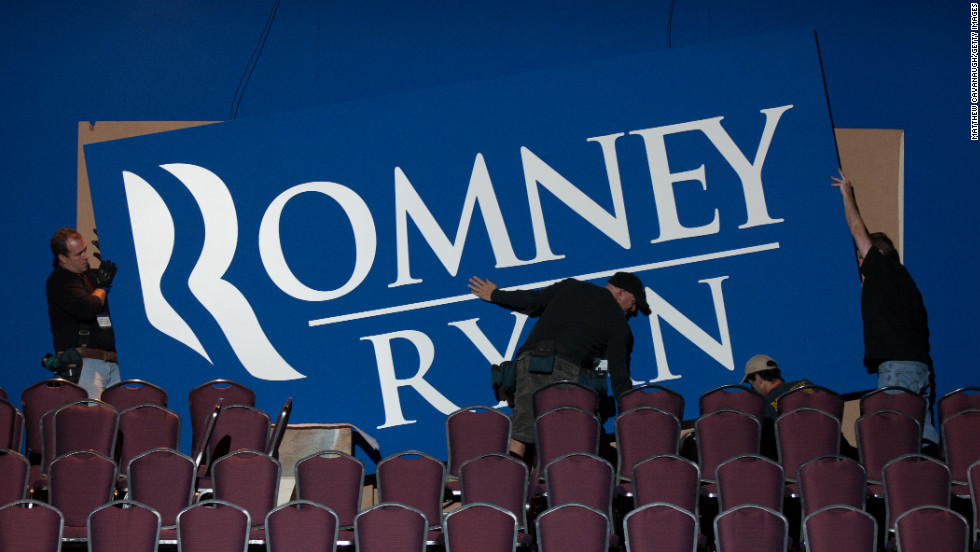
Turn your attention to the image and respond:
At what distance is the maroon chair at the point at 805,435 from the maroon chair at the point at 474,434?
128 cm

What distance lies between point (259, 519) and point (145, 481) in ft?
1.63

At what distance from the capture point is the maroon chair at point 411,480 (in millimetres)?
4531

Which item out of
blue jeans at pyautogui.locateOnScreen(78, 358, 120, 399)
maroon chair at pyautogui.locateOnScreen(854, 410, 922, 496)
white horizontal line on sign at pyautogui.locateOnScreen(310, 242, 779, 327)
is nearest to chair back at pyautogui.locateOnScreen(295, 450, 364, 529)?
white horizontal line on sign at pyautogui.locateOnScreen(310, 242, 779, 327)

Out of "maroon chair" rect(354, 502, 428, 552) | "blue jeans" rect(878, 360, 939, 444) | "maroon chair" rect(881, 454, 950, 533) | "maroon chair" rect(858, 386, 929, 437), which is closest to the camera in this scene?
"maroon chair" rect(354, 502, 428, 552)

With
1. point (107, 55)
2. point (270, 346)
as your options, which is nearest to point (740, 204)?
point (270, 346)

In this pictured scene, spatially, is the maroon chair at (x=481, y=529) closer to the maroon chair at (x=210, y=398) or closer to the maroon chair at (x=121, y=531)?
the maroon chair at (x=121, y=531)

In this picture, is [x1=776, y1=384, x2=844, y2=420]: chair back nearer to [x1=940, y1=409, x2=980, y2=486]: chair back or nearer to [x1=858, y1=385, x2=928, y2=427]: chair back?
[x1=858, y1=385, x2=928, y2=427]: chair back

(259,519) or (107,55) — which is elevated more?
(107,55)

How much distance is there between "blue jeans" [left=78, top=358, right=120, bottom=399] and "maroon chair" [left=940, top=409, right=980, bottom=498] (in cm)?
464

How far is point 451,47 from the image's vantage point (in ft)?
24.1

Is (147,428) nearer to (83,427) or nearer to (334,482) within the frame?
(83,427)

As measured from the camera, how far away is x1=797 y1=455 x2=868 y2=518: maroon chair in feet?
14.7

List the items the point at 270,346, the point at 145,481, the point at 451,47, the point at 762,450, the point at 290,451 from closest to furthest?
1. the point at 145,481
2. the point at 762,450
3. the point at 290,451
4. the point at 270,346
5. the point at 451,47

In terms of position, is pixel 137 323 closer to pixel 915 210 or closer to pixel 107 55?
pixel 107 55
